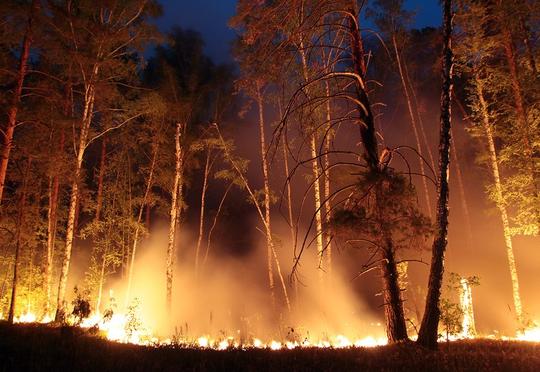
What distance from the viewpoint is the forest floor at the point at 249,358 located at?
5215 mm

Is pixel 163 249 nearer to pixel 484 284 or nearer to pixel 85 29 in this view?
pixel 85 29

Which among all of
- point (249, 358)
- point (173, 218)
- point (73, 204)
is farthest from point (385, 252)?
point (173, 218)

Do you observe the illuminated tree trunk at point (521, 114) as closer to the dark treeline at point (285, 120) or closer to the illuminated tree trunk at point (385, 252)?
the dark treeline at point (285, 120)

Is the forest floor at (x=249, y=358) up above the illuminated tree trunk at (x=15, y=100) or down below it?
below

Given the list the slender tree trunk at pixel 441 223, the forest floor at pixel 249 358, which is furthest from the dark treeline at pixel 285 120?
the forest floor at pixel 249 358

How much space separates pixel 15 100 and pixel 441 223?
450 inches

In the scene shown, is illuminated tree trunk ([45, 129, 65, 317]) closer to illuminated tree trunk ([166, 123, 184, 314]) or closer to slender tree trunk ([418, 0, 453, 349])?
illuminated tree trunk ([166, 123, 184, 314])

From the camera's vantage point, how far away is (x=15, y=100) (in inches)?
437

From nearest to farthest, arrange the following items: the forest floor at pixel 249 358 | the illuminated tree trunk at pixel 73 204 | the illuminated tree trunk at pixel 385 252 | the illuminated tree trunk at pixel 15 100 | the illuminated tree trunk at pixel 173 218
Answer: the forest floor at pixel 249 358
the illuminated tree trunk at pixel 385 252
the illuminated tree trunk at pixel 15 100
the illuminated tree trunk at pixel 73 204
the illuminated tree trunk at pixel 173 218

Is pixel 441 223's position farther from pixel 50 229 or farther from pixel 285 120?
pixel 50 229

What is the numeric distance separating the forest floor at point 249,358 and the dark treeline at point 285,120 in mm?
773

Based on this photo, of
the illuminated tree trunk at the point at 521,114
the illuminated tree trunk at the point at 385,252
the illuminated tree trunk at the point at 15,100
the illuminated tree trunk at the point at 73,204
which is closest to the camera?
the illuminated tree trunk at the point at 385,252

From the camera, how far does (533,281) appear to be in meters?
20.1

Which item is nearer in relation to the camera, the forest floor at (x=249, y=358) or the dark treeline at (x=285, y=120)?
the forest floor at (x=249, y=358)
